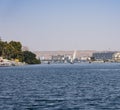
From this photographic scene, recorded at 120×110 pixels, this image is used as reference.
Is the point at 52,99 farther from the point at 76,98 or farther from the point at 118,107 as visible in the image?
the point at 118,107

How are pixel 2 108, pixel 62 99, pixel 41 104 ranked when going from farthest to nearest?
pixel 62 99 → pixel 41 104 → pixel 2 108

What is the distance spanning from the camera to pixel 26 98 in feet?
155

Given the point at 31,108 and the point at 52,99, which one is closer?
the point at 31,108

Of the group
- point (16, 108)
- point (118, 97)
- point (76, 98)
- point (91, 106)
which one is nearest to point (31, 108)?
point (16, 108)

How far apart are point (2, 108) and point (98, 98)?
11.2 meters

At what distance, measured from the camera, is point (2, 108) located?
39250 mm

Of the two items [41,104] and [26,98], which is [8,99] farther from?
[41,104]

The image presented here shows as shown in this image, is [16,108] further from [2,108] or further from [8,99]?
[8,99]

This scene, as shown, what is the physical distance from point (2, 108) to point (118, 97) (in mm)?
13392

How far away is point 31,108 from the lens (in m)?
39.6

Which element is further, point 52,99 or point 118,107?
point 52,99

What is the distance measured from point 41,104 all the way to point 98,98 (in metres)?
7.01

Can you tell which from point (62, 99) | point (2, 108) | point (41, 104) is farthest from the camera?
point (62, 99)

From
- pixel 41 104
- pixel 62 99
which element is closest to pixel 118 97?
pixel 62 99
